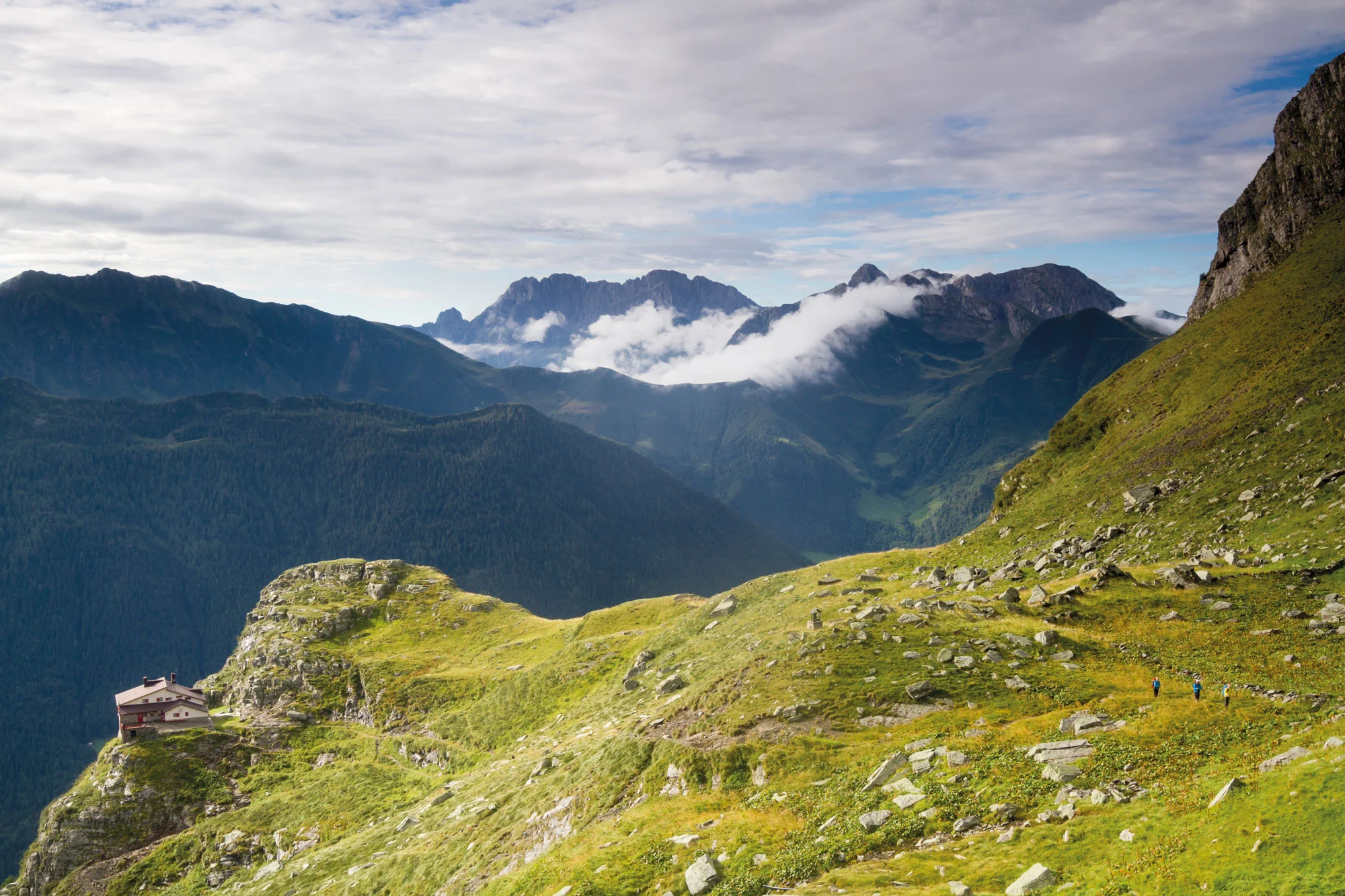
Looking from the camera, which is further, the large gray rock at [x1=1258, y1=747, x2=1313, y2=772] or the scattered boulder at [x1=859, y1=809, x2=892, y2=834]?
the scattered boulder at [x1=859, y1=809, x2=892, y2=834]

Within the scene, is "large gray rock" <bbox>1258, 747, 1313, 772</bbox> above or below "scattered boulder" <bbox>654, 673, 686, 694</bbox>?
above

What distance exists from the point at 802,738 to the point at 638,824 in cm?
1199

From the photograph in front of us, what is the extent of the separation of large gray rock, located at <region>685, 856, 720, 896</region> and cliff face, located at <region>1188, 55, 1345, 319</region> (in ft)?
541

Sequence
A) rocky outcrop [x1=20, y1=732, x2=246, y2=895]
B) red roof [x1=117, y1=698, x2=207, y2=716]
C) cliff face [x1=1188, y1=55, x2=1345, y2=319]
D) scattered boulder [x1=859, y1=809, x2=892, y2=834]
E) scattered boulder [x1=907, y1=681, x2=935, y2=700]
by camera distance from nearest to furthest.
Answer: scattered boulder [x1=859, y1=809, x2=892, y2=834] < scattered boulder [x1=907, y1=681, x2=935, y2=700] < rocky outcrop [x1=20, y1=732, x2=246, y2=895] < red roof [x1=117, y1=698, x2=207, y2=716] < cliff face [x1=1188, y1=55, x2=1345, y2=319]

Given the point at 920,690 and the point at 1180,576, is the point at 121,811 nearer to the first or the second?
the point at 920,690

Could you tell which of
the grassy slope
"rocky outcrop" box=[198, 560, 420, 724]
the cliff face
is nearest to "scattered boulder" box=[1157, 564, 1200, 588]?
the grassy slope

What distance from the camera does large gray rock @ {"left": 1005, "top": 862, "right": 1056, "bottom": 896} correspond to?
27109mm

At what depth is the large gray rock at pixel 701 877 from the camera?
36.2 m

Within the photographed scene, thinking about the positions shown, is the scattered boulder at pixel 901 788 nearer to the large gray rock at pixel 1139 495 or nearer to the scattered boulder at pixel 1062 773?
the scattered boulder at pixel 1062 773

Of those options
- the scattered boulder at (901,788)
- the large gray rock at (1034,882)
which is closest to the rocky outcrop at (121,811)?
the scattered boulder at (901,788)

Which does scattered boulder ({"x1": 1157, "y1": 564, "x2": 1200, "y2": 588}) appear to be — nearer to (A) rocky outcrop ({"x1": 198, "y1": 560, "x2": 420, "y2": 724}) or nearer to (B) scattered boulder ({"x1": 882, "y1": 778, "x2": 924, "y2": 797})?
(B) scattered boulder ({"x1": 882, "y1": 778, "x2": 924, "y2": 797})

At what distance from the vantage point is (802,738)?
49.5 meters

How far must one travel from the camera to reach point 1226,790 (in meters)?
28.2

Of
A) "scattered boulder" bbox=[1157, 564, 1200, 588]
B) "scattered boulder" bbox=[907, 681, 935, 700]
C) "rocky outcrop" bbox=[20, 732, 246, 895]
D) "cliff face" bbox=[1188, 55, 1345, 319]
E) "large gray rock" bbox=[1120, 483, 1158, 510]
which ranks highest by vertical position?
"cliff face" bbox=[1188, 55, 1345, 319]
